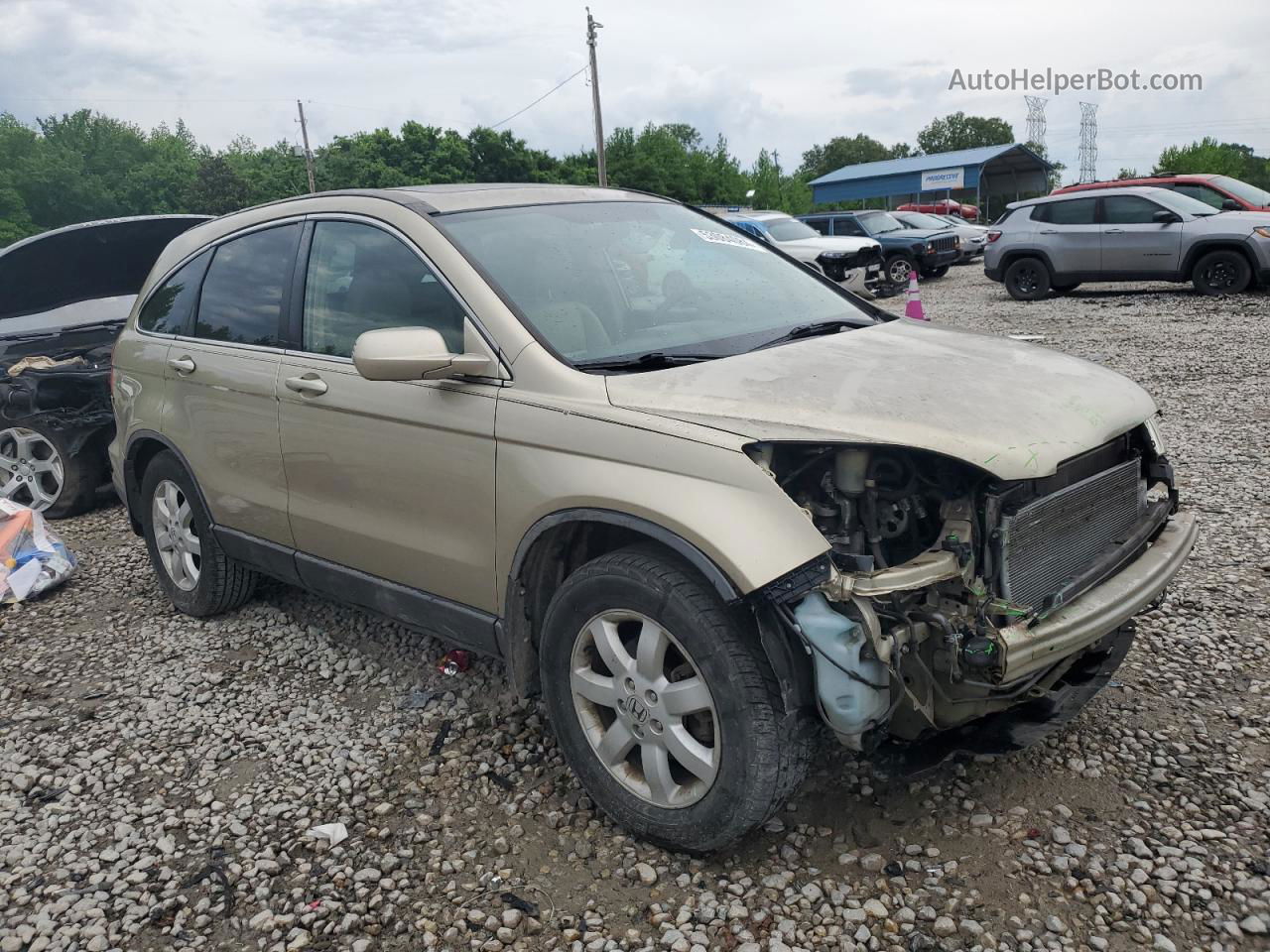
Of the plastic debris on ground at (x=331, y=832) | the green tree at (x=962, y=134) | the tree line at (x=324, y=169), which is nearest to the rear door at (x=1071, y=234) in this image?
the plastic debris on ground at (x=331, y=832)

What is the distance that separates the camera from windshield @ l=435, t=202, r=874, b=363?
10.4 feet

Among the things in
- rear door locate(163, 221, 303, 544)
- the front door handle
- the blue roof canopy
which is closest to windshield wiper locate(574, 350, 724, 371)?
the front door handle

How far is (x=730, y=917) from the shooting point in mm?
2592

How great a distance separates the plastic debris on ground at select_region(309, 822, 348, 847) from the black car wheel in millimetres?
18340

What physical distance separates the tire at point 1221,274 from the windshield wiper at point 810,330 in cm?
1300

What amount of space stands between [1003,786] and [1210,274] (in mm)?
13804

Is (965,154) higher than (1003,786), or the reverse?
(965,154)

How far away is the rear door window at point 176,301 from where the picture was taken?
4.58 metres

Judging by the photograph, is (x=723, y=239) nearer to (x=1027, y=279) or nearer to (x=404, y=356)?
(x=404, y=356)

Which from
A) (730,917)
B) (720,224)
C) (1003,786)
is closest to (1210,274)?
(720,224)

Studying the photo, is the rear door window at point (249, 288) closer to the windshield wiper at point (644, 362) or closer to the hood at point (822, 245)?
the windshield wiper at point (644, 362)

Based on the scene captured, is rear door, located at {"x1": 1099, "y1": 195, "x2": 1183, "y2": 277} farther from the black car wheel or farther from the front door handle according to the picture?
the front door handle

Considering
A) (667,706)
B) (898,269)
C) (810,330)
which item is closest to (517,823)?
(667,706)

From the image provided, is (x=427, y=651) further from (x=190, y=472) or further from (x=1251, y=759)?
(x=1251, y=759)
